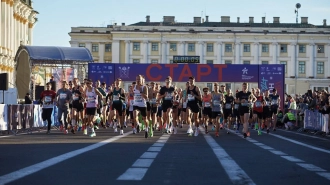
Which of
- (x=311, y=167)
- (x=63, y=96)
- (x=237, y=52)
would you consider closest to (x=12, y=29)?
(x=63, y=96)

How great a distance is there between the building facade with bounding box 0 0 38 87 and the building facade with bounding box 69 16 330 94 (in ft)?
190

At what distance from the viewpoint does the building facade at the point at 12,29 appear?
6538 centimetres

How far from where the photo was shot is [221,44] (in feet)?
476

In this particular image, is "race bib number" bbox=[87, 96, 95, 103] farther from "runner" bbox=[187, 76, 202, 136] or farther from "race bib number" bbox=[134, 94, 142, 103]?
"runner" bbox=[187, 76, 202, 136]

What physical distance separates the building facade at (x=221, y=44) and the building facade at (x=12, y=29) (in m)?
57.9

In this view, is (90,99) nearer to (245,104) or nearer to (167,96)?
(167,96)

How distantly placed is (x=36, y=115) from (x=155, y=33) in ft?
360

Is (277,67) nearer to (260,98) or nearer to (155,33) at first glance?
(260,98)

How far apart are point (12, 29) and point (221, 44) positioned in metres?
78.7

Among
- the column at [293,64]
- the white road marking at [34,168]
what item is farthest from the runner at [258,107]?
the column at [293,64]

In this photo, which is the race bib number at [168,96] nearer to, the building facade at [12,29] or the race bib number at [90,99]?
the race bib number at [90,99]

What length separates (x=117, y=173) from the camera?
1188 cm

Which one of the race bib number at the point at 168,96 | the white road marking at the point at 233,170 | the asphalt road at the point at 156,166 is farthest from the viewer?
the race bib number at the point at 168,96

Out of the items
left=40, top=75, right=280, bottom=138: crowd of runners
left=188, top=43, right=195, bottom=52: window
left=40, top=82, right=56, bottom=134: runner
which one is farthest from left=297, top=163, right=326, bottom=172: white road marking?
left=188, top=43, right=195, bottom=52: window
